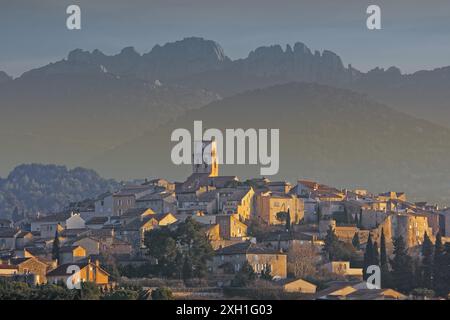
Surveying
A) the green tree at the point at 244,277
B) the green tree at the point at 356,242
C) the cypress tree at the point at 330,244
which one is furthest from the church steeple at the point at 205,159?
the green tree at the point at 244,277

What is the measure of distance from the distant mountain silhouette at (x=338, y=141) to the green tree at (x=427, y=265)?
71947 mm

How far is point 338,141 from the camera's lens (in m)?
186

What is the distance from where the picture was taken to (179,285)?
81.9 metres

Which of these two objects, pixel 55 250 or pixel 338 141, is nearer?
pixel 55 250

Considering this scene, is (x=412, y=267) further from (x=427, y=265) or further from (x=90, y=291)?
(x=90, y=291)

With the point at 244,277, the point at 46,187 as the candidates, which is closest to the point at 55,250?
the point at 244,277

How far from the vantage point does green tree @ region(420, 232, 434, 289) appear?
83.6m

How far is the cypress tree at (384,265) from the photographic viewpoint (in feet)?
272

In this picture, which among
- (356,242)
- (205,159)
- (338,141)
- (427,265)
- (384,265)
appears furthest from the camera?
(338,141)

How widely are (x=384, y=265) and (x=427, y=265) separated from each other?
6.11 feet

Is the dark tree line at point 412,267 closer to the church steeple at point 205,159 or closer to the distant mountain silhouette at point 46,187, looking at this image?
the church steeple at point 205,159
